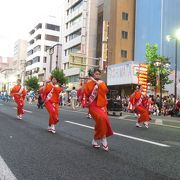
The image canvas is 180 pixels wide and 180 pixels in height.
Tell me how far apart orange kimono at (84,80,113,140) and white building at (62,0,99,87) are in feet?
151

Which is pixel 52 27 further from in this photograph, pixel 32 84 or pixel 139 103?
pixel 139 103

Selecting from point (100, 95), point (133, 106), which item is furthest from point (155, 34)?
point (100, 95)

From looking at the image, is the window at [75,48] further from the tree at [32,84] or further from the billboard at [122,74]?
the tree at [32,84]

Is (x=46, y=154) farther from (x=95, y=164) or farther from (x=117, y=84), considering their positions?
(x=117, y=84)

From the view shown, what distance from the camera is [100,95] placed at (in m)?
8.55

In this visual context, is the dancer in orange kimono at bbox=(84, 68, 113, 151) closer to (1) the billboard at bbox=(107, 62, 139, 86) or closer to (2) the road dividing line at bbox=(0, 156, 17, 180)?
(2) the road dividing line at bbox=(0, 156, 17, 180)

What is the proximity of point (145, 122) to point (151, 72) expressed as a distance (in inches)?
1028

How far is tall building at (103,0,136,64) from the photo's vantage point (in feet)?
173

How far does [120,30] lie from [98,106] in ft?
150

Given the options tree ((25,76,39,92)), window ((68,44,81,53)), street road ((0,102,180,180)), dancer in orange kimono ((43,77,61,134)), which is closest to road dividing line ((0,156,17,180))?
street road ((0,102,180,180))

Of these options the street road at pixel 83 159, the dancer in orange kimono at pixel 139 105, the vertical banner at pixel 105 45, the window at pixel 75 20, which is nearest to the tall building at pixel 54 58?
the window at pixel 75 20

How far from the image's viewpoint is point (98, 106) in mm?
8562

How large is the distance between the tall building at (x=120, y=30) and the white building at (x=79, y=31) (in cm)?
440

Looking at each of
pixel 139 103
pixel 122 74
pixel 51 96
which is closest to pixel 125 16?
pixel 122 74
